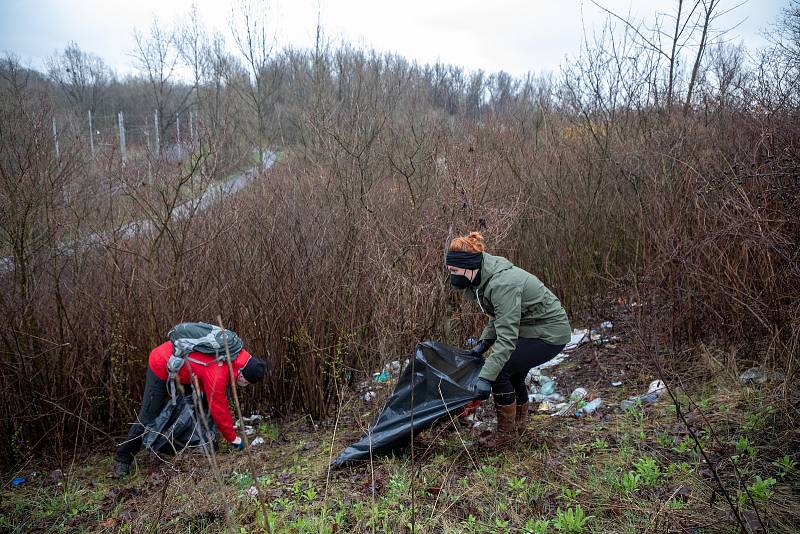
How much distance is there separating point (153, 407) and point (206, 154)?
2.46 m

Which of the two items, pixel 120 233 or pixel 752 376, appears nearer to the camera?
pixel 752 376

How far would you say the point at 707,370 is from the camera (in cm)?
486

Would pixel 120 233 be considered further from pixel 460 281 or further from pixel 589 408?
pixel 589 408

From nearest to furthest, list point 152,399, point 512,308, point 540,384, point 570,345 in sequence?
point 512,308 → point 152,399 → point 540,384 → point 570,345

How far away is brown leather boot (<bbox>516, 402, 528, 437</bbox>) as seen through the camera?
4042mm

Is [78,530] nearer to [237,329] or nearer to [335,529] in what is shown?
[335,529]

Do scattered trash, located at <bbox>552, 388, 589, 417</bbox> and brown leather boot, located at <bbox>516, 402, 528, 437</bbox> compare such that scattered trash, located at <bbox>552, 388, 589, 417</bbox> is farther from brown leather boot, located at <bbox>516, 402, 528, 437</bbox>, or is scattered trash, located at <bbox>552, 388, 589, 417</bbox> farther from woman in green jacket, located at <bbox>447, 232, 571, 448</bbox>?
woman in green jacket, located at <bbox>447, 232, 571, 448</bbox>

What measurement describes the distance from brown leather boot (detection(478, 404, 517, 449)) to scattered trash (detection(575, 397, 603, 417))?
0.88 m

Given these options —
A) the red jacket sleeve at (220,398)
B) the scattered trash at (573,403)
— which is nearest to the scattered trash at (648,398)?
the scattered trash at (573,403)

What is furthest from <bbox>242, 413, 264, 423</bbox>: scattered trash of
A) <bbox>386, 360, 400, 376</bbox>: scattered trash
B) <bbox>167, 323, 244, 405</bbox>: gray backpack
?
<bbox>167, 323, 244, 405</bbox>: gray backpack

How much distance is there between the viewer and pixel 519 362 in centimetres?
382

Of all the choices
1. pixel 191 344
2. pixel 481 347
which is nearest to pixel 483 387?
pixel 481 347

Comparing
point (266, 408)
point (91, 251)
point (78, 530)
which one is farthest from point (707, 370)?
point (91, 251)

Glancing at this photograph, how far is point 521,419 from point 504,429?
21 centimetres
